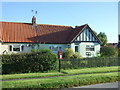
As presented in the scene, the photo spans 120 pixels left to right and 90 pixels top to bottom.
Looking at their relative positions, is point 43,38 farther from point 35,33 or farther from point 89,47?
point 89,47

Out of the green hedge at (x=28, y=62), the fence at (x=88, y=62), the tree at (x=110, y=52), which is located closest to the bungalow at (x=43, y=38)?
the tree at (x=110, y=52)

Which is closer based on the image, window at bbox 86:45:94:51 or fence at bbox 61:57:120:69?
fence at bbox 61:57:120:69

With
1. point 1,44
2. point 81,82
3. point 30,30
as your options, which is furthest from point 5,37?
point 81,82

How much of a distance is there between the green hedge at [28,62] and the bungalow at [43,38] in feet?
38.7

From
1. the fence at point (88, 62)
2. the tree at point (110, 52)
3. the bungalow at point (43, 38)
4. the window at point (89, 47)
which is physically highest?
the bungalow at point (43, 38)

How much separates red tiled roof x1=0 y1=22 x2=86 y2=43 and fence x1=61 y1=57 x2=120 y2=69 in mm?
10273

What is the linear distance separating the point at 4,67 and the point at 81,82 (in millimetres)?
7776

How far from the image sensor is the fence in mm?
18542

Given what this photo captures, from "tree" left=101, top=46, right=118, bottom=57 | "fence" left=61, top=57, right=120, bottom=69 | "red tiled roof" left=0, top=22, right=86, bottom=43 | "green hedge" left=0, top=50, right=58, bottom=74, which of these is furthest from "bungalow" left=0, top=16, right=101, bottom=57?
"green hedge" left=0, top=50, right=58, bottom=74

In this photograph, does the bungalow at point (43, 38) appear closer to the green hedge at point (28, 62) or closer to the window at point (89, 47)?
the window at point (89, 47)

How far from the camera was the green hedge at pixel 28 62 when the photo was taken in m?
15.8

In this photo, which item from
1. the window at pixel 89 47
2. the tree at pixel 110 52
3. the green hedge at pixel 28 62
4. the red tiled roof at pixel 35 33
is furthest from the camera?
the window at pixel 89 47

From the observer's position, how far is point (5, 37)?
91.8 ft

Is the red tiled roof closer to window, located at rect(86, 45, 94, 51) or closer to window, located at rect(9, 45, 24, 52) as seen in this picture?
window, located at rect(9, 45, 24, 52)
